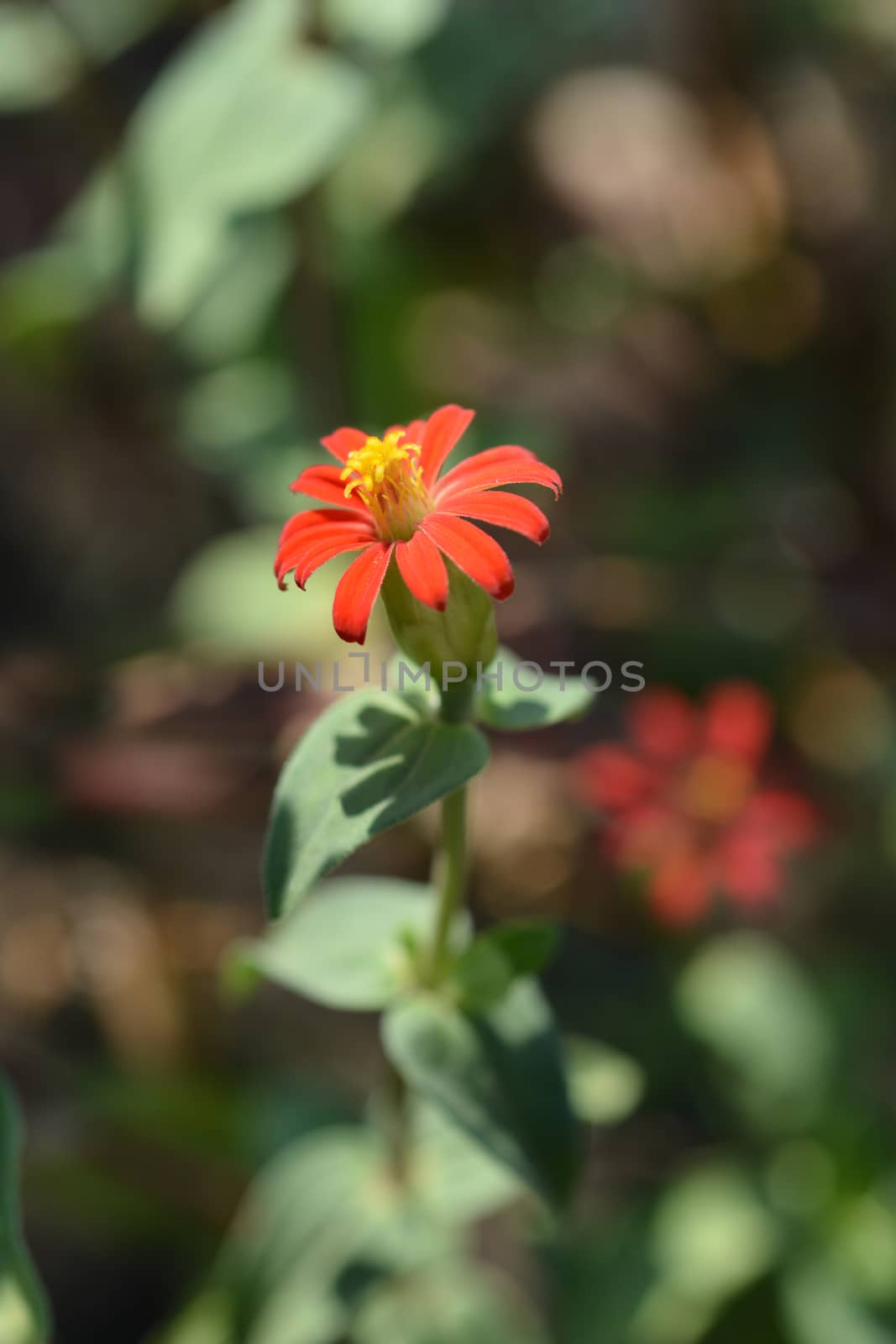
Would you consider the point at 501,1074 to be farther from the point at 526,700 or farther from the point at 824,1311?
the point at 824,1311

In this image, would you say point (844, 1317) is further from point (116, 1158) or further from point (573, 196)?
point (573, 196)

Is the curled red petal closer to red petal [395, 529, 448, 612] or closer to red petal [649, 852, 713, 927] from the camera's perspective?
red petal [395, 529, 448, 612]

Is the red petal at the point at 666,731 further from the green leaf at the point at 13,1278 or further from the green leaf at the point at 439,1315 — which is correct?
the green leaf at the point at 13,1278

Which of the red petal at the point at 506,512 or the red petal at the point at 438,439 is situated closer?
the red petal at the point at 506,512

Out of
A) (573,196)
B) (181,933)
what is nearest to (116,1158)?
(181,933)

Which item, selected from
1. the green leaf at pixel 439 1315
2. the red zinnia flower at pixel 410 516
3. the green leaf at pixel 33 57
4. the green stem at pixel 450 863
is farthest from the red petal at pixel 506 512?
the green leaf at pixel 33 57

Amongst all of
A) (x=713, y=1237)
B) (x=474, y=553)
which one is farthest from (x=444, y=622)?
(x=713, y=1237)
